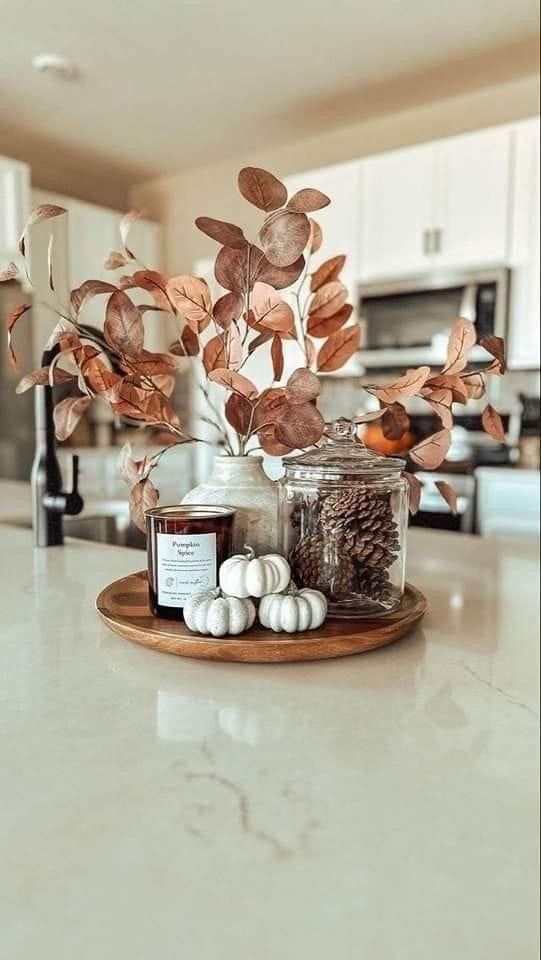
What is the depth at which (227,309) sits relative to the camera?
665mm

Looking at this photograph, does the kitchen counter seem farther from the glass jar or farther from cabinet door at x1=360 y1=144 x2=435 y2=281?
cabinet door at x1=360 y1=144 x2=435 y2=281

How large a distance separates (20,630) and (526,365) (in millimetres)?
2453

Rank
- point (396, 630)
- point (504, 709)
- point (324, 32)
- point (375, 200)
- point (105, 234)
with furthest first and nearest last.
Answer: point (105, 234), point (375, 200), point (324, 32), point (396, 630), point (504, 709)

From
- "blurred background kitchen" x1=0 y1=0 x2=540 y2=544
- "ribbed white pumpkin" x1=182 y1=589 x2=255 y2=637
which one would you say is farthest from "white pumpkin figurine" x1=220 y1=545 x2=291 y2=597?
"blurred background kitchen" x1=0 y1=0 x2=540 y2=544

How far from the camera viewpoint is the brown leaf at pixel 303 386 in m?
0.63

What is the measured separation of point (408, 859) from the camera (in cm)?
34

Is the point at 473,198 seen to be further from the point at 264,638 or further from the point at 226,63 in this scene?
the point at 264,638

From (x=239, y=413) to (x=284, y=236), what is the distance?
21 cm

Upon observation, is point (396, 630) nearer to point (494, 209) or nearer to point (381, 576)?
point (381, 576)

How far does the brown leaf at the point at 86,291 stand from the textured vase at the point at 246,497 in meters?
0.20

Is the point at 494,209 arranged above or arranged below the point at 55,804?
above

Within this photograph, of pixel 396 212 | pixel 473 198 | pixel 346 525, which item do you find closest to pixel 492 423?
pixel 346 525

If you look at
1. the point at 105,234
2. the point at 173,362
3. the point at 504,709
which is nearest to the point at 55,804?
the point at 504,709

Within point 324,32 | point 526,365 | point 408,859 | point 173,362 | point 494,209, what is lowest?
point 408,859
